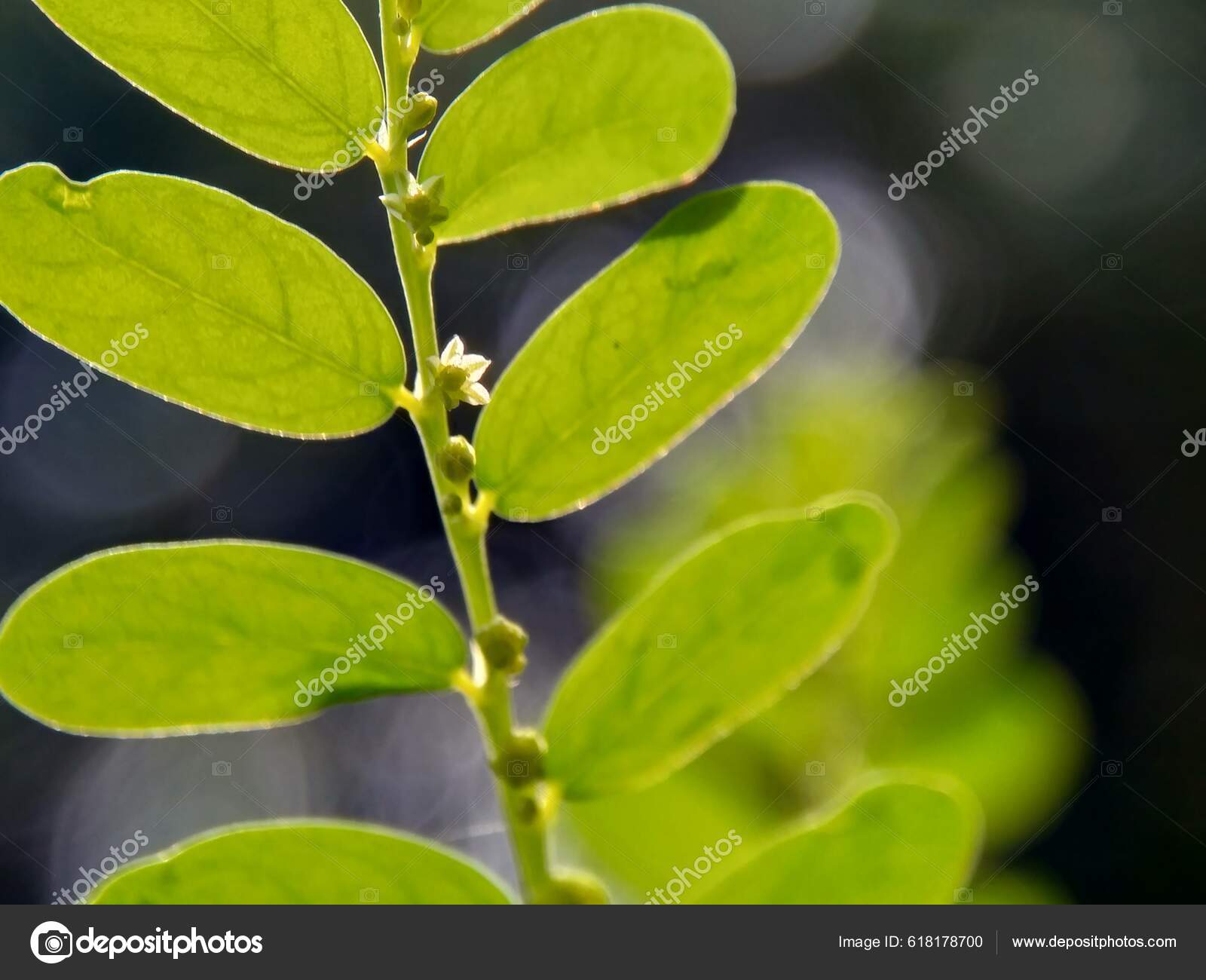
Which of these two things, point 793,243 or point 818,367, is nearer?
point 793,243

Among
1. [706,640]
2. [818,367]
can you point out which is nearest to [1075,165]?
[818,367]

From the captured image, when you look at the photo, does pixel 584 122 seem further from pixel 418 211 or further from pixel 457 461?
pixel 457 461

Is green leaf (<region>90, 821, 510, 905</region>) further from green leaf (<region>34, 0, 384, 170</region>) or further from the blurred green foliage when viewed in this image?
green leaf (<region>34, 0, 384, 170</region>)

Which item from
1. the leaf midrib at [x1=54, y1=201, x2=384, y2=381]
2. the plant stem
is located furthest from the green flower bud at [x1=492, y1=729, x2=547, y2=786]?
the leaf midrib at [x1=54, y1=201, x2=384, y2=381]

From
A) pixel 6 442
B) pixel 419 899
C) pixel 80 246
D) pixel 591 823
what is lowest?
pixel 6 442

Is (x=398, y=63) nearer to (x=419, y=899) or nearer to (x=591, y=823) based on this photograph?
(x=419, y=899)

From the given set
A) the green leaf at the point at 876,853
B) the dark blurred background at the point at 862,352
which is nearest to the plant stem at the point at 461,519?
the green leaf at the point at 876,853
